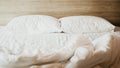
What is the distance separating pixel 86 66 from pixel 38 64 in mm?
295

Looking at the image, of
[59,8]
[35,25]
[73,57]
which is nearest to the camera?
[73,57]

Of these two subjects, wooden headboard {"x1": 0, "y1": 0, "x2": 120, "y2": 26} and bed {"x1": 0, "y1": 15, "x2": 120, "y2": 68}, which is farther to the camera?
wooden headboard {"x1": 0, "y1": 0, "x2": 120, "y2": 26}

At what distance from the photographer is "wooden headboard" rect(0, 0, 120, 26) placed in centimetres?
243

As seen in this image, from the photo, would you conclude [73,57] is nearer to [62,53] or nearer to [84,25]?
[62,53]

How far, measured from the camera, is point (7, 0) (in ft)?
7.83

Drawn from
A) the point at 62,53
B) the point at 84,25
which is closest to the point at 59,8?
the point at 84,25

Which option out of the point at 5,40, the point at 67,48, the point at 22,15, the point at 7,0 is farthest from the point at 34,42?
the point at 7,0

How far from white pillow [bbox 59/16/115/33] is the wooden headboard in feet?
1.09

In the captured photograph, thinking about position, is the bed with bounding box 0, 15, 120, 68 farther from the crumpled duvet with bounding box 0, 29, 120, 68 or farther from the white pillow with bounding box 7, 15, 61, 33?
the white pillow with bounding box 7, 15, 61, 33

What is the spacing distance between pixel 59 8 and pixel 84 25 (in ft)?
1.95

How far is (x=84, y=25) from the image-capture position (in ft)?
6.95

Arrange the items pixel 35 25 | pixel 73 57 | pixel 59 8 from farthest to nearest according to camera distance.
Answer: pixel 59 8 → pixel 35 25 → pixel 73 57

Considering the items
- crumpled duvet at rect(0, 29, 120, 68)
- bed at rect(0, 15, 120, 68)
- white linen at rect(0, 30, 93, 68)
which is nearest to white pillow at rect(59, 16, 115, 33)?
bed at rect(0, 15, 120, 68)

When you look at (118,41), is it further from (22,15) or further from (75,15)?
(22,15)
